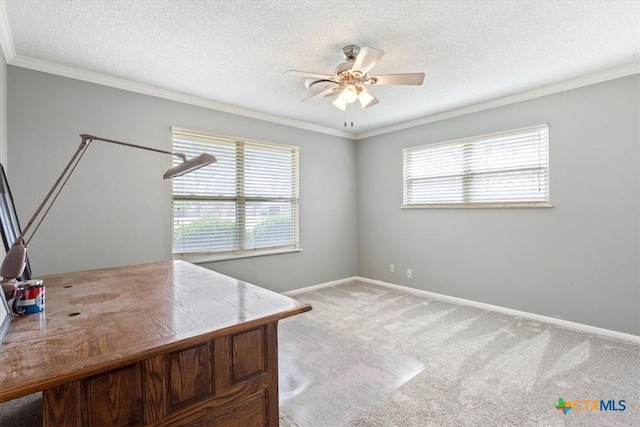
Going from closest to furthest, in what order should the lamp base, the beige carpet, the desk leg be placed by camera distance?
the desk leg < the lamp base < the beige carpet

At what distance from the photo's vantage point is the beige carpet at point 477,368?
1.75 metres

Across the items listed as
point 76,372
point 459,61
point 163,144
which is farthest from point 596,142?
point 163,144

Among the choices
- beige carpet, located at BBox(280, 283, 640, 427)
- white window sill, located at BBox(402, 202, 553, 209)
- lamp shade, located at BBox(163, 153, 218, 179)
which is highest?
lamp shade, located at BBox(163, 153, 218, 179)

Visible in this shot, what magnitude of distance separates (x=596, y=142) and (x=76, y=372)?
3951 millimetres

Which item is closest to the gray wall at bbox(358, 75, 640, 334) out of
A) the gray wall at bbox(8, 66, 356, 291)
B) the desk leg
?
the gray wall at bbox(8, 66, 356, 291)

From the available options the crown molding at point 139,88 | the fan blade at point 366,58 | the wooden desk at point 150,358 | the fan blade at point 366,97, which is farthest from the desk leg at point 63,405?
the crown molding at point 139,88

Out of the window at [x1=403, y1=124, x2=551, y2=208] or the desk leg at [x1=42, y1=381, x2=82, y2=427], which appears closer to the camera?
the desk leg at [x1=42, y1=381, x2=82, y2=427]

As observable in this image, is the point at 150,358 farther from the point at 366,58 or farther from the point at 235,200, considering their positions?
the point at 235,200

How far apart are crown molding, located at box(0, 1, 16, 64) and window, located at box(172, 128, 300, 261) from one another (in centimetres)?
126

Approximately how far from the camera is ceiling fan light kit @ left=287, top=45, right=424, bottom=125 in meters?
2.10

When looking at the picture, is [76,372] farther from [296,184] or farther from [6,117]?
[296,184]

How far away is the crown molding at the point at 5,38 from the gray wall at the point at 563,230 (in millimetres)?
4051

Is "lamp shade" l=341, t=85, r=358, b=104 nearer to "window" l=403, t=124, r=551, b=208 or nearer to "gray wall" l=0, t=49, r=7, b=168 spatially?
"window" l=403, t=124, r=551, b=208

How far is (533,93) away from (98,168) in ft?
14.3
